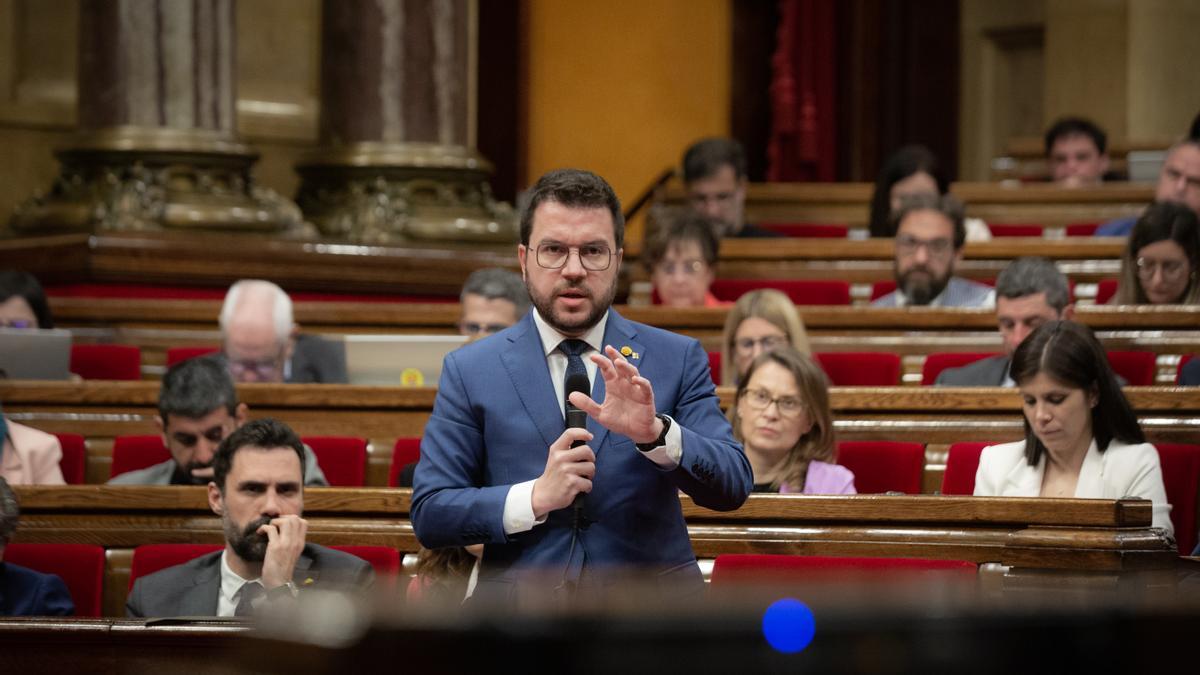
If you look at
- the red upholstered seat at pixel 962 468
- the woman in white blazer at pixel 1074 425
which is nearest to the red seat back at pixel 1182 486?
the woman in white blazer at pixel 1074 425

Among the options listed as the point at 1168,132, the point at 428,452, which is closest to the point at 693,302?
the point at 428,452

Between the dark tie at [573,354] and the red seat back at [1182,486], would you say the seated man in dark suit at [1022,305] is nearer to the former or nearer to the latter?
the red seat back at [1182,486]

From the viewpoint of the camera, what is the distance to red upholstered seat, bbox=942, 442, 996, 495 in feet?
10.4

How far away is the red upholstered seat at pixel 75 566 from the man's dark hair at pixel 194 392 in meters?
0.50

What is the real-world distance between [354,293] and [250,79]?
2.09 meters

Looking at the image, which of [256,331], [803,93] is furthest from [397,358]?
[803,93]

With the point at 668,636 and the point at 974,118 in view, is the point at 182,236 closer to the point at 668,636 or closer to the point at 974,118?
the point at 668,636

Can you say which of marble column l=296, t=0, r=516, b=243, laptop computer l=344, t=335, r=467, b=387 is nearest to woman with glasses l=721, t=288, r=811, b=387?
laptop computer l=344, t=335, r=467, b=387

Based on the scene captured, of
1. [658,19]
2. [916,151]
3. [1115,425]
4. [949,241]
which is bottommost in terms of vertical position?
[1115,425]

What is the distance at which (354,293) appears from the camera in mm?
5570

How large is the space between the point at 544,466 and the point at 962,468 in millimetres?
1516

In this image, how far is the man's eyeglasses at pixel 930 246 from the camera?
4.74 m

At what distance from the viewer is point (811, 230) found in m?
6.90

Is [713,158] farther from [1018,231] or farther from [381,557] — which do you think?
[381,557]
